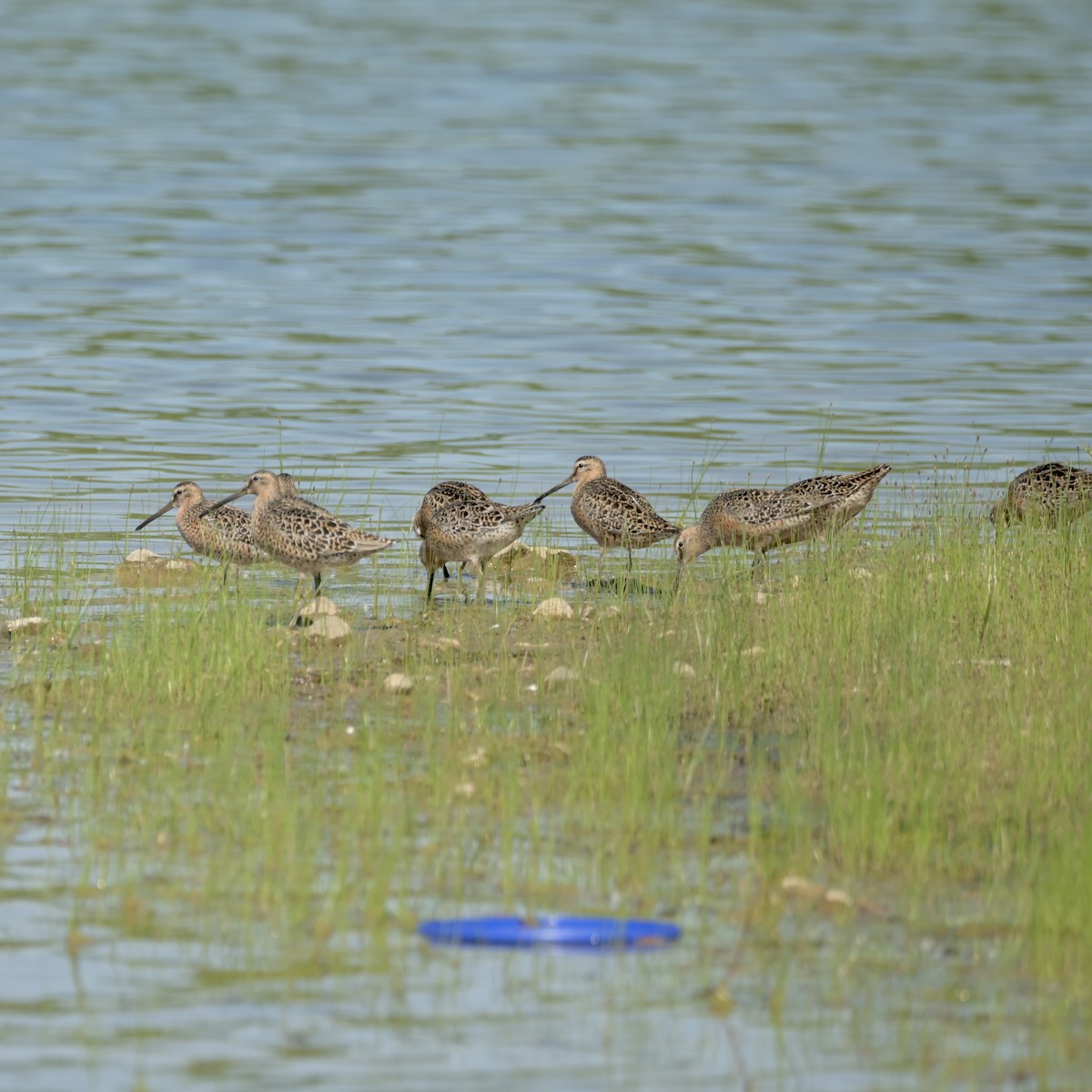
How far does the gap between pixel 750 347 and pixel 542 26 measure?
42.2m

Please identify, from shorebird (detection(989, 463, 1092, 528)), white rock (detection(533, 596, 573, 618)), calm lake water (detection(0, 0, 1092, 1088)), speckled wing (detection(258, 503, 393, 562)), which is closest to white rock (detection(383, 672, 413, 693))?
white rock (detection(533, 596, 573, 618))

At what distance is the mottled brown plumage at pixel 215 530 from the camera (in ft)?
46.5

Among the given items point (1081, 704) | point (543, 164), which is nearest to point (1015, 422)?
point (1081, 704)

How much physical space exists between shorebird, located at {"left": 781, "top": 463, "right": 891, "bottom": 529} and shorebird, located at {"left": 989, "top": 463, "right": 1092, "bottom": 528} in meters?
0.84

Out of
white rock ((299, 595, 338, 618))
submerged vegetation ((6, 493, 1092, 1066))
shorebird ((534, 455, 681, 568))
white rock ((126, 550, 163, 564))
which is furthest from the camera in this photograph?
shorebird ((534, 455, 681, 568))

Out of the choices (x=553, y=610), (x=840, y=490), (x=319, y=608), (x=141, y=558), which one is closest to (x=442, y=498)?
(x=553, y=610)

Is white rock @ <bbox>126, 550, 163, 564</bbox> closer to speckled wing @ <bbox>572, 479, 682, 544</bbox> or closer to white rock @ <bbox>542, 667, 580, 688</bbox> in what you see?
speckled wing @ <bbox>572, 479, 682, 544</bbox>

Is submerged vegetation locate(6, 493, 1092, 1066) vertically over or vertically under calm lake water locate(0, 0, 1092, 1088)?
under

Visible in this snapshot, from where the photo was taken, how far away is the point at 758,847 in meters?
8.52

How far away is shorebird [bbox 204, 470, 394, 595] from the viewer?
13.3 meters

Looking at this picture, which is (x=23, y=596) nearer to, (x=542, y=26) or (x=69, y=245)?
(x=69, y=245)

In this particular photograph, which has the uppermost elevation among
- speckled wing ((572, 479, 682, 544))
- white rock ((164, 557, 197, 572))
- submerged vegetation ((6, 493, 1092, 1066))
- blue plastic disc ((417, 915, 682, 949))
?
speckled wing ((572, 479, 682, 544))

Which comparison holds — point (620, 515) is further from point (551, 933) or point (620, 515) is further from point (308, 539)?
point (551, 933)

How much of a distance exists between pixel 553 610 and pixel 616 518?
1922mm
